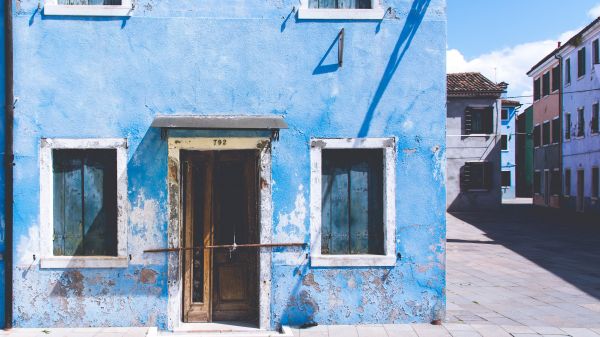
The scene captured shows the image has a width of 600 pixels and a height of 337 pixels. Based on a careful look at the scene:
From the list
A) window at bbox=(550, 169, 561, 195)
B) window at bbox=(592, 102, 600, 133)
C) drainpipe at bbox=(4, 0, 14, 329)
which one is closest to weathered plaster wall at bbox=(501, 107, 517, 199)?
window at bbox=(550, 169, 561, 195)

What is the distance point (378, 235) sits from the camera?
275 inches

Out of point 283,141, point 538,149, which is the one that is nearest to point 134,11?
point 283,141

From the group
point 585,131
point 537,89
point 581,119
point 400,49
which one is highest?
point 537,89

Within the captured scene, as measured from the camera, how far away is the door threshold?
6.46 metres

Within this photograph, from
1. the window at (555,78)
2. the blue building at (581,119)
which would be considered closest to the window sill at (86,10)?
the blue building at (581,119)

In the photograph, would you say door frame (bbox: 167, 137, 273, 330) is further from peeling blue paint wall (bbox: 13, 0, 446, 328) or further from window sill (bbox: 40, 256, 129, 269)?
window sill (bbox: 40, 256, 129, 269)

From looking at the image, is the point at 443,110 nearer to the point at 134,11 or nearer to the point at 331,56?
the point at 331,56

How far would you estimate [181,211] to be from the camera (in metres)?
6.80

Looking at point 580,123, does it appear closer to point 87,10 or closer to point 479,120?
point 479,120

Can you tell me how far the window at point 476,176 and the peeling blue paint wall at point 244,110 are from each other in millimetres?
23229

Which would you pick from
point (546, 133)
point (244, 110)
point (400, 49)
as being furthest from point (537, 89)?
point (244, 110)

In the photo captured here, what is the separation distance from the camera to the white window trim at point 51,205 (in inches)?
261

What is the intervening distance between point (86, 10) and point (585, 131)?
26.5 meters

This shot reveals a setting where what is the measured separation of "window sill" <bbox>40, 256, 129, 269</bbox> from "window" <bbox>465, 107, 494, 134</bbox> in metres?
25.1
